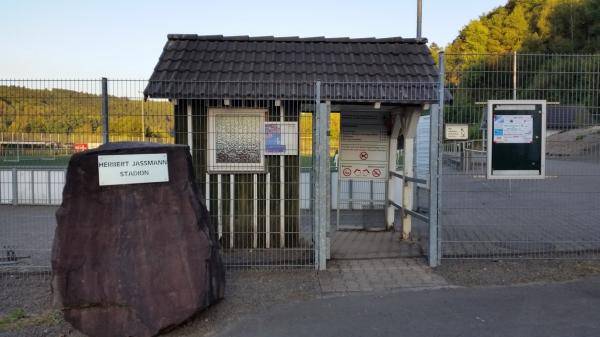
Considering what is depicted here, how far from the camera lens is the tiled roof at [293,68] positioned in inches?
309

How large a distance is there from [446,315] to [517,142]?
3324mm

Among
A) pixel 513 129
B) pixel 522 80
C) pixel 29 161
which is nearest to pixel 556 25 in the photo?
pixel 522 80

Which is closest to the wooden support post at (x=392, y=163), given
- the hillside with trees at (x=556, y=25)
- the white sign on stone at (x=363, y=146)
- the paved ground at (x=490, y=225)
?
the white sign on stone at (x=363, y=146)

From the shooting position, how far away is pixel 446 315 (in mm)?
5820

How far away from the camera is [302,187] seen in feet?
29.7

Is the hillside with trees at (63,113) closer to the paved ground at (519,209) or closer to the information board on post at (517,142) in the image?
the paved ground at (519,209)

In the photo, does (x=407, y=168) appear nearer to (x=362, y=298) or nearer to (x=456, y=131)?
(x=456, y=131)

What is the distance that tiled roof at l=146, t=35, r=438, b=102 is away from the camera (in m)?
7.85

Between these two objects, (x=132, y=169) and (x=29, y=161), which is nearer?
(x=132, y=169)

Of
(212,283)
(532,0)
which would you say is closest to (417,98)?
(212,283)

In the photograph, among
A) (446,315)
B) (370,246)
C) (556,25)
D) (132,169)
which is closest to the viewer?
(132,169)

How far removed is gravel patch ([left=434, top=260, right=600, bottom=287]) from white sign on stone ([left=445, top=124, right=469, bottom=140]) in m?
1.82

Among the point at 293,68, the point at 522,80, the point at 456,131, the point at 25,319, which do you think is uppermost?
the point at 293,68

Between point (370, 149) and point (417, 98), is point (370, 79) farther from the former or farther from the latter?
point (370, 149)
